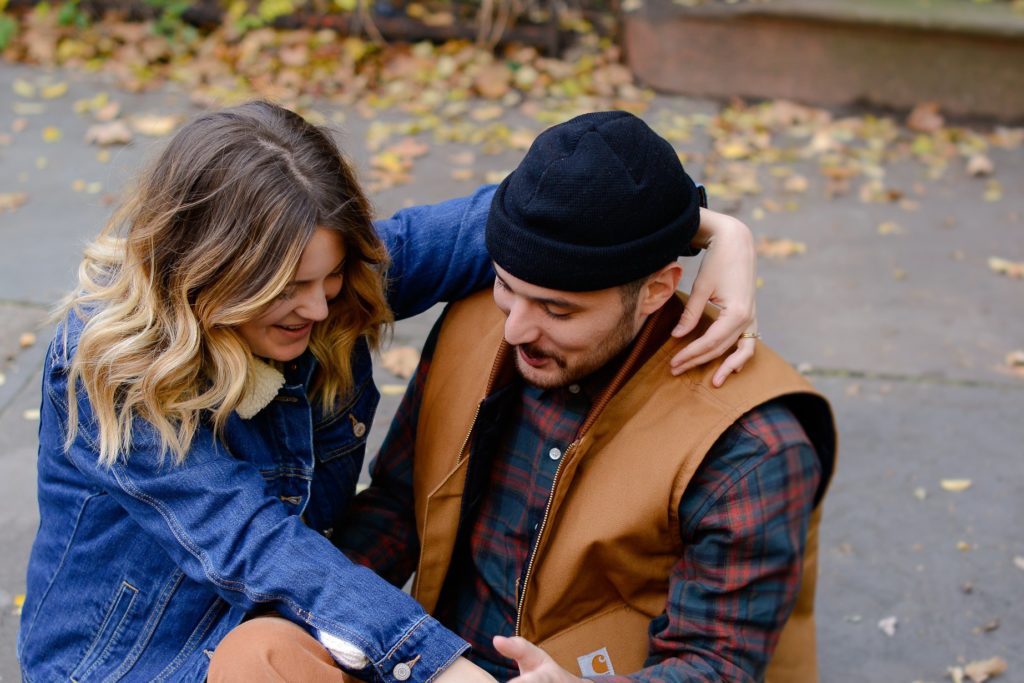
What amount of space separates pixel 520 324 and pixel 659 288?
0.91 feet

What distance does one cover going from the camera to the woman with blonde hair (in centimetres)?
218

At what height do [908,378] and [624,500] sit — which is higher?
[624,500]

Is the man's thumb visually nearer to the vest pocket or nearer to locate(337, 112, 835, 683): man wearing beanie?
locate(337, 112, 835, 683): man wearing beanie

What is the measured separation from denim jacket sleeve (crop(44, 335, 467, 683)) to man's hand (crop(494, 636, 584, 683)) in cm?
21

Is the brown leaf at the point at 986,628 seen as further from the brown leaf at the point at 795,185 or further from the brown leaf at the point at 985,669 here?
the brown leaf at the point at 795,185

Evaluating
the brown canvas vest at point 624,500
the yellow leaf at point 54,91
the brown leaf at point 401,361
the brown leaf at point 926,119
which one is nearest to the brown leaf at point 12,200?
the yellow leaf at point 54,91

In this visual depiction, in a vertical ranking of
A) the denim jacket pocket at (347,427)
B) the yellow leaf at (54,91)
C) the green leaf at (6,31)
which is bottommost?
the yellow leaf at (54,91)

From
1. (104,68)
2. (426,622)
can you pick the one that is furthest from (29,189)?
(426,622)

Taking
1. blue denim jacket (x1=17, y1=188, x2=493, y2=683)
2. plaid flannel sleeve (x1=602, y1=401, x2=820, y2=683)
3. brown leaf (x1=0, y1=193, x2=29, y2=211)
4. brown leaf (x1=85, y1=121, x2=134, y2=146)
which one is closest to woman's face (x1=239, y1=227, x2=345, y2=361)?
blue denim jacket (x1=17, y1=188, x2=493, y2=683)

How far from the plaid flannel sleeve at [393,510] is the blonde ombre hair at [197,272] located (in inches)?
18.7

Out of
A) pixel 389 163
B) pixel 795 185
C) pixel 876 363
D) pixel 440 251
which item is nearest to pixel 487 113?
pixel 389 163

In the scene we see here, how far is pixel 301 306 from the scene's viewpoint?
7.50 ft

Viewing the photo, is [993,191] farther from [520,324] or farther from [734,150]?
[520,324]

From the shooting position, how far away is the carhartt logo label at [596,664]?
7.59 feet
